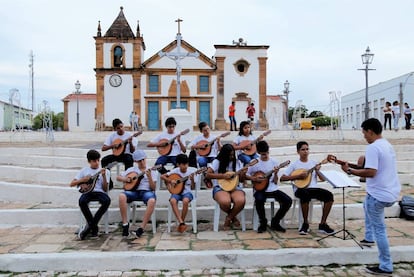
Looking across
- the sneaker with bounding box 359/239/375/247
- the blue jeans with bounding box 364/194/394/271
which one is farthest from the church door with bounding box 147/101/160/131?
the blue jeans with bounding box 364/194/394/271

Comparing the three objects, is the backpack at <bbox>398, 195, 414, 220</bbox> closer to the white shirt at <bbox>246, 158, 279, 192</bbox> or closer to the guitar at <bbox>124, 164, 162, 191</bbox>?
the white shirt at <bbox>246, 158, 279, 192</bbox>

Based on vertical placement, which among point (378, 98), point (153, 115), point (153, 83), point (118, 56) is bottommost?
point (153, 115)

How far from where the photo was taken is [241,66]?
29.7 m

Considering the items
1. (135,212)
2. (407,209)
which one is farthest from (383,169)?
(135,212)

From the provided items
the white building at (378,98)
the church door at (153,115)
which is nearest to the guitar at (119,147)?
the church door at (153,115)

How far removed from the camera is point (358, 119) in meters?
41.1

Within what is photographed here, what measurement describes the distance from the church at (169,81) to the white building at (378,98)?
34.8 ft

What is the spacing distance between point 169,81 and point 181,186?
24634mm

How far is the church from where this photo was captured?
2919 cm

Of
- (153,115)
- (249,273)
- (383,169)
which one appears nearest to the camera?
(383,169)

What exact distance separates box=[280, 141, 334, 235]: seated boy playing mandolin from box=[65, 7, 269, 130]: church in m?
23.6

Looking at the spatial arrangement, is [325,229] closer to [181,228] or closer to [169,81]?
[181,228]

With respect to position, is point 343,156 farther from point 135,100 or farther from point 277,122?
point 277,122

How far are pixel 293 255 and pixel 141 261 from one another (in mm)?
1677
